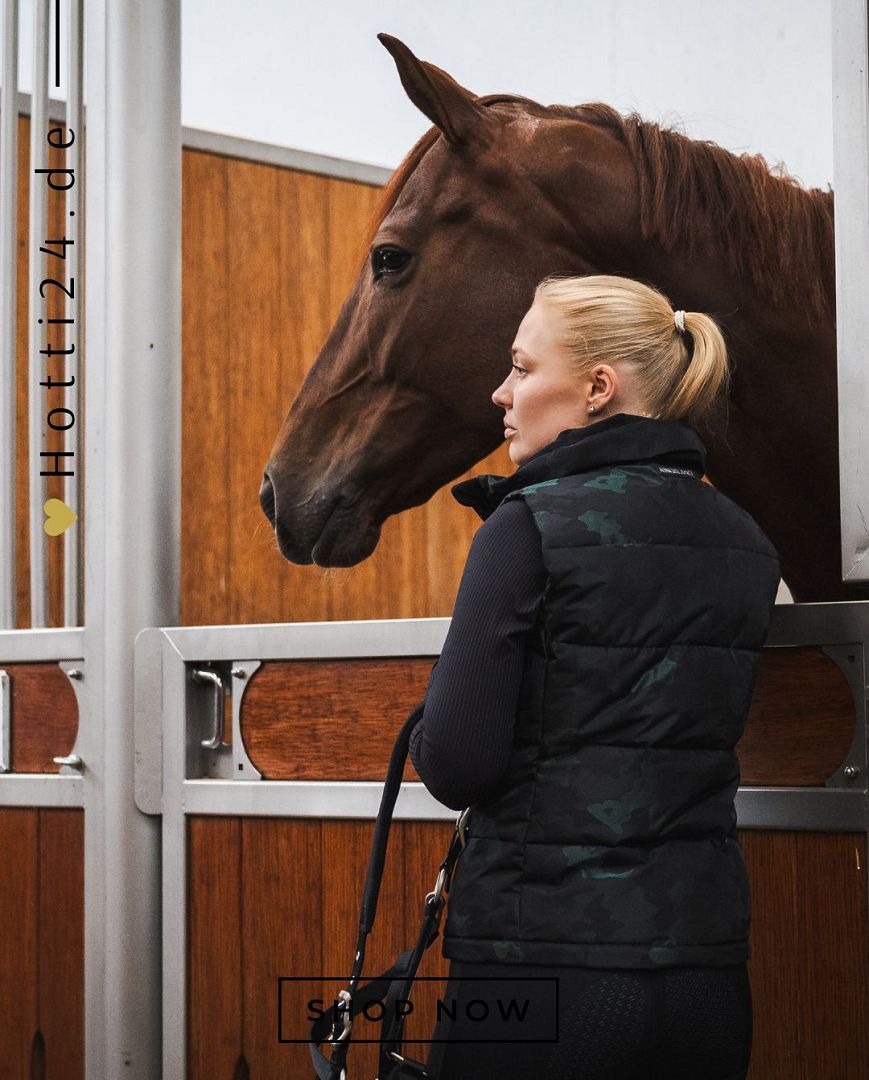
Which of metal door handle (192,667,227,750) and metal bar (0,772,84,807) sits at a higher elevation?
metal door handle (192,667,227,750)

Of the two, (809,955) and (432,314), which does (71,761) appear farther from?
(809,955)

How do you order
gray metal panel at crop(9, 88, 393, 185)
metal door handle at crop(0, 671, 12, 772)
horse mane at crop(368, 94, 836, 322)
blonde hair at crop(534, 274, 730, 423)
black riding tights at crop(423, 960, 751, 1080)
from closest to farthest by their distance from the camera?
black riding tights at crop(423, 960, 751, 1080) → blonde hair at crop(534, 274, 730, 423) → horse mane at crop(368, 94, 836, 322) → metal door handle at crop(0, 671, 12, 772) → gray metal panel at crop(9, 88, 393, 185)

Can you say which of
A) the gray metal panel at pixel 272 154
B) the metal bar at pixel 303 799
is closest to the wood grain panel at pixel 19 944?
the metal bar at pixel 303 799

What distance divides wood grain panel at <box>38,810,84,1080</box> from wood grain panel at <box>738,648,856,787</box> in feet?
3.23

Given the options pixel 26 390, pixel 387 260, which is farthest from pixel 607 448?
pixel 26 390

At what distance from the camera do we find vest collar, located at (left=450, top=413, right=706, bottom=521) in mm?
944

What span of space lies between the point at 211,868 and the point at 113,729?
23cm

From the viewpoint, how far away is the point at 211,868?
1.62 meters

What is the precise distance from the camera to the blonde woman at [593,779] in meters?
0.88

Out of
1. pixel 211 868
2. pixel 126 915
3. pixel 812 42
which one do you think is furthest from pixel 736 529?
pixel 812 42

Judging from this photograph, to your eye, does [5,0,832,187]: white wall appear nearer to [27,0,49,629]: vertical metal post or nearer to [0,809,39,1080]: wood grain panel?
[27,0,49,629]: vertical metal post

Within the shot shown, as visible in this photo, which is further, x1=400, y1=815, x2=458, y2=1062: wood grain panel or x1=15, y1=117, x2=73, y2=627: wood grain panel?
x1=15, y1=117, x2=73, y2=627: wood grain panel

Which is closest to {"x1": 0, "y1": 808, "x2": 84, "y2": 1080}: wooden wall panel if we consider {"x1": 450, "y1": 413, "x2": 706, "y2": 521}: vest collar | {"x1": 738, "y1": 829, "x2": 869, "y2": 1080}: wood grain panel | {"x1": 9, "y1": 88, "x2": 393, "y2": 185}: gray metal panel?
{"x1": 738, "y1": 829, "x2": 869, "y2": 1080}: wood grain panel

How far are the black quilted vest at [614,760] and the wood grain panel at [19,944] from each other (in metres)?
1.08
